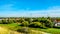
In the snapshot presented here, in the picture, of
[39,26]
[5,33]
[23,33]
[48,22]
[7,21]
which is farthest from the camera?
[7,21]

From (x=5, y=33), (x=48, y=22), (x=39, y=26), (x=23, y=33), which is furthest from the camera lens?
(x=48, y=22)

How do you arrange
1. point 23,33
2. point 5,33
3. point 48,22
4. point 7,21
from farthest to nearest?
point 7,21
point 48,22
point 23,33
point 5,33

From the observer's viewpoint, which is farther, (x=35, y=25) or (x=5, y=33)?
(x=35, y=25)

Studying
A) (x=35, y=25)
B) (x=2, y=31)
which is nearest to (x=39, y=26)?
(x=35, y=25)

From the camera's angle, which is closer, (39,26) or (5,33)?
(5,33)

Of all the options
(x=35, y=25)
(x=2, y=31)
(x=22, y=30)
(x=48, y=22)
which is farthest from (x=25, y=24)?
(x=2, y=31)

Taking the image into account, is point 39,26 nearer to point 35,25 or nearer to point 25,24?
point 35,25

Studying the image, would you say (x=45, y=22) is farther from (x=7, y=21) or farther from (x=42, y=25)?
(x=7, y=21)

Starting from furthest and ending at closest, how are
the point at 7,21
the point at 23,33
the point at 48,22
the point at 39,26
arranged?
1. the point at 7,21
2. the point at 48,22
3. the point at 39,26
4. the point at 23,33

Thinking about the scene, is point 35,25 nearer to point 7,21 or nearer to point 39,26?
point 39,26
